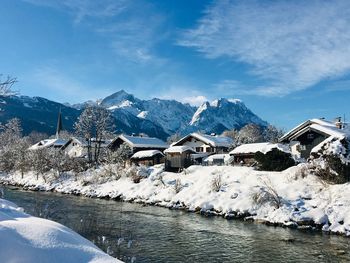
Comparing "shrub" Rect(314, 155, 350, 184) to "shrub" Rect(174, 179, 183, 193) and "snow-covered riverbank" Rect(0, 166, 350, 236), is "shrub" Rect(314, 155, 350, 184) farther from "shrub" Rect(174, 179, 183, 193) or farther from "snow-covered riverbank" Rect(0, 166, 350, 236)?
"shrub" Rect(174, 179, 183, 193)

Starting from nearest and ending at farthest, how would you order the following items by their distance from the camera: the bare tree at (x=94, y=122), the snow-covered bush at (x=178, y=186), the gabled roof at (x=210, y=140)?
the snow-covered bush at (x=178, y=186) → the bare tree at (x=94, y=122) → the gabled roof at (x=210, y=140)

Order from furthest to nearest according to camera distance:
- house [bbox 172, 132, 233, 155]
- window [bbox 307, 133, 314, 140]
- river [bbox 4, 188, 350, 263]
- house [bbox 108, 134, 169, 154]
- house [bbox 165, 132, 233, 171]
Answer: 1. house [bbox 108, 134, 169, 154]
2. house [bbox 172, 132, 233, 155]
3. house [bbox 165, 132, 233, 171]
4. window [bbox 307, 133, 314, 140]
5. river [bbox 4, 188, 350, 263]

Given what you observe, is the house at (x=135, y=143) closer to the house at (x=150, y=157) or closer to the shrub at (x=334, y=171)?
the house at (x=150, y=157)

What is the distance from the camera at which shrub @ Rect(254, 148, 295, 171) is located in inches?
1506

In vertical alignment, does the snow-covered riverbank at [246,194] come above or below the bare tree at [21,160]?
below

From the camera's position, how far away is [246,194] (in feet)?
104

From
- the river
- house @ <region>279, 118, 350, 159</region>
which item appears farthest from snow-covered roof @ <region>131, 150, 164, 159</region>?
the river

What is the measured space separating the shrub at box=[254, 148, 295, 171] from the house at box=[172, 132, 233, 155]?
29993 millimetres

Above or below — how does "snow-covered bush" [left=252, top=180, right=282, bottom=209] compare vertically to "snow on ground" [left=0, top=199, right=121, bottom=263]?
above

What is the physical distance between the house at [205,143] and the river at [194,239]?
4005 cm

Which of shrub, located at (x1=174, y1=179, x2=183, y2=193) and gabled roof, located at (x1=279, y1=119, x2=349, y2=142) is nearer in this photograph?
shrub, located at (x1=174, y1=179, x2=183, y2=193)

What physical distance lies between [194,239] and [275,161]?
1992 cm

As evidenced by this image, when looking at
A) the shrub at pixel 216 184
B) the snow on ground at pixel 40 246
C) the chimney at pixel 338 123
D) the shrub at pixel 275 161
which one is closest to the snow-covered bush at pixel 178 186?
the shrub at pixel 216 184

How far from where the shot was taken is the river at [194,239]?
55.8 feet
